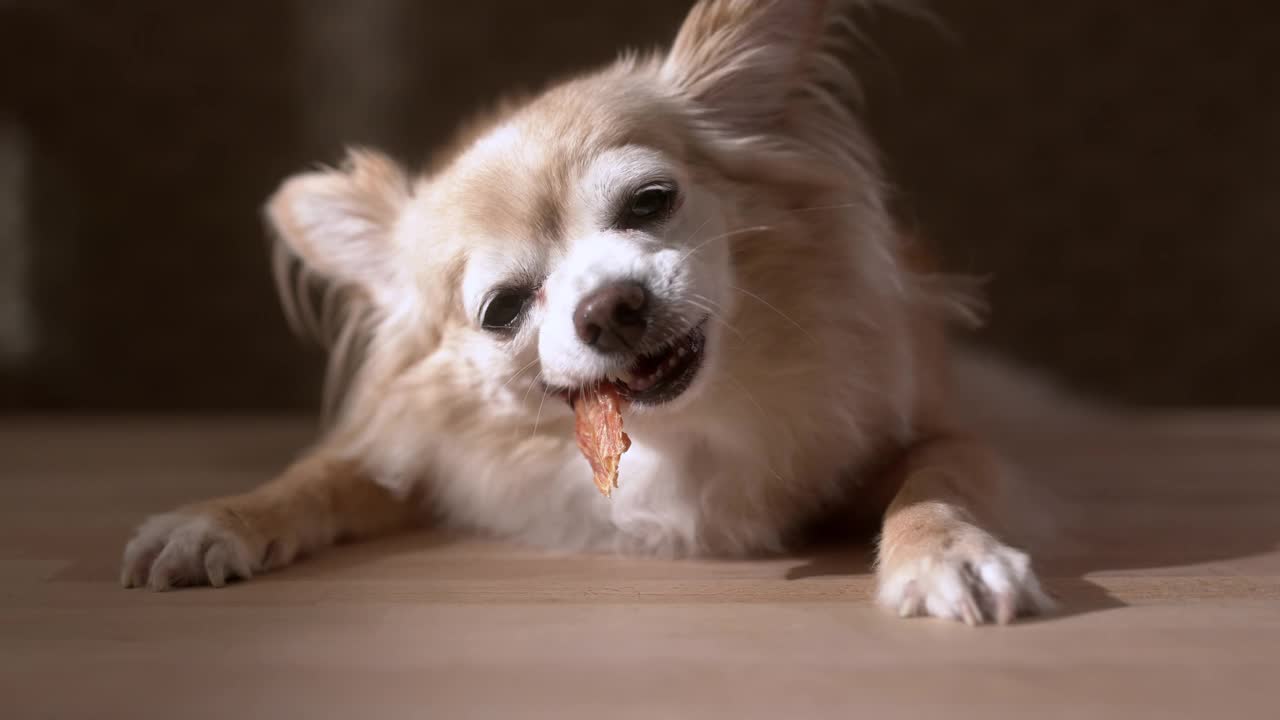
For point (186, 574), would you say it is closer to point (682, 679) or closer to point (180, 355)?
point (682, 679)

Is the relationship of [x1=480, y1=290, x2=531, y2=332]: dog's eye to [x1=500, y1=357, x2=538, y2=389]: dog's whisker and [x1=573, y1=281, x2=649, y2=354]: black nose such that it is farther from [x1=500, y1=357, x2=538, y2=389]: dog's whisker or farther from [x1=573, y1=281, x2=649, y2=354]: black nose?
[x1=573, y1=281, x2=649, y2=354]: black nose

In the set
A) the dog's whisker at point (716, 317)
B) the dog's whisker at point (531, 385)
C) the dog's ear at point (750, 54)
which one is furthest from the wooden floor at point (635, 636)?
the dog's ear at point (750, 54)

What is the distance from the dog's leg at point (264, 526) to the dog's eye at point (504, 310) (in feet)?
1.58

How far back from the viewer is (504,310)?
1.75 metres

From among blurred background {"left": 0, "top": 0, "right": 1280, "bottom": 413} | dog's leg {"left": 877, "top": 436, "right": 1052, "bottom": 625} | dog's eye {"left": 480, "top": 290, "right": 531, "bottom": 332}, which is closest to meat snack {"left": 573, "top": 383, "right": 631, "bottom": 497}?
dog's eye {"left": 480, "top": 290, "right": 531, "bottom": 332}

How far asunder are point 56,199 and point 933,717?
3.70 meters

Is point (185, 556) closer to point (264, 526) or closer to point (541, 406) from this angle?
point (264, 526)

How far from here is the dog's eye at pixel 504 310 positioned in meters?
1.73

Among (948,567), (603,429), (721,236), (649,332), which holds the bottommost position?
(948,567)

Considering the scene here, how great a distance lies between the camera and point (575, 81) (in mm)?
2031

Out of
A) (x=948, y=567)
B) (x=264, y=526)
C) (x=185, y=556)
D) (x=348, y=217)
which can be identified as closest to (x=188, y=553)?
(x=185, y=556)

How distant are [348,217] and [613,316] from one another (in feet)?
2.63

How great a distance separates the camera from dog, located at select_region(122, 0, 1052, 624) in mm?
1669

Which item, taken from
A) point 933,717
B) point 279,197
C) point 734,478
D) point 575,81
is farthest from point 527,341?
point 933,717
